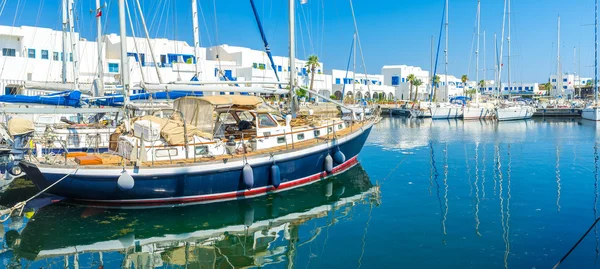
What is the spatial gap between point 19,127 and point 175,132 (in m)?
5.44

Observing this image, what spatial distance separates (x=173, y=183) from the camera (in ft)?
44.8

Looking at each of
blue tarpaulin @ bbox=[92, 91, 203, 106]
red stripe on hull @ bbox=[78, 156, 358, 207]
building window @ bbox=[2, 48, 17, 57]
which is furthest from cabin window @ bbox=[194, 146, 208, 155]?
building window @ bbox=[2, 48, 17, 57]

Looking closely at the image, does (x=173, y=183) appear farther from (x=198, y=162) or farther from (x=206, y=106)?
(x=206, y=106)

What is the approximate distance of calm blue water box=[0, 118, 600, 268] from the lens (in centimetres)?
1036

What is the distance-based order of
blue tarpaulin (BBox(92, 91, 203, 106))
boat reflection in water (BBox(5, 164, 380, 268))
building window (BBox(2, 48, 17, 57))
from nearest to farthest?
boat reflection in water (BBox(5, 164, 380, 268)), blue tarpaulin (BBox(92, 91, 203, 106)), building window (BBox(2, 48, 17, 57))


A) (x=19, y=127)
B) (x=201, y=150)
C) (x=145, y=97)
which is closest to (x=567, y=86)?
(x=145, y=97)

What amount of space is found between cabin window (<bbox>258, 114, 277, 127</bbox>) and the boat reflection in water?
264 centimetres

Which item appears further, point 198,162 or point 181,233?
point 198,162

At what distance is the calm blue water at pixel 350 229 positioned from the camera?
34.0 feet

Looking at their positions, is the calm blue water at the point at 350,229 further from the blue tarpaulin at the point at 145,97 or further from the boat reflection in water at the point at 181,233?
the blue tarpaulin at the point at 145,97

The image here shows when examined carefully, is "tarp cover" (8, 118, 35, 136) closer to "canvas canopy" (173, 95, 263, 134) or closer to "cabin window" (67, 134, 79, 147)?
"cabin window" (67, 134, 79, 147)

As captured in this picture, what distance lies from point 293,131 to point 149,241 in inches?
279

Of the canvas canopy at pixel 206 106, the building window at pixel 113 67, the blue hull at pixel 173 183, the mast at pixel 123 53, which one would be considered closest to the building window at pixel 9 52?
the building window at pixel 113 67

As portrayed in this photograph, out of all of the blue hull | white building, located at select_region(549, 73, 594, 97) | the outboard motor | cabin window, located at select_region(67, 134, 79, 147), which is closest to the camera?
the blue hull
